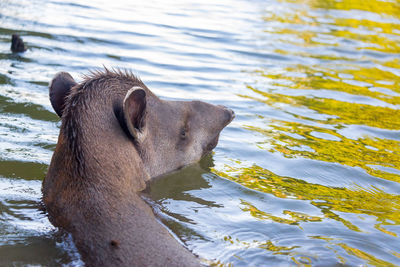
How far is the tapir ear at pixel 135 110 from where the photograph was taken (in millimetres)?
5133

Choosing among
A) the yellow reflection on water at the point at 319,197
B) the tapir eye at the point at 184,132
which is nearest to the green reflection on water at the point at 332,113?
the yellow reflection on water at the point at 319,197

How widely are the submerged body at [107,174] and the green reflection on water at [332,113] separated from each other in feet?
4.34

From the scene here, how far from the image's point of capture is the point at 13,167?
261 inches

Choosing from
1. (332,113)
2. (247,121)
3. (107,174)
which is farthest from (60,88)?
(332,113)

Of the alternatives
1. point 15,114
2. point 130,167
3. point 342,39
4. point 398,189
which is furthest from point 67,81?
point 342,39

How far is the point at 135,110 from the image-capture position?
538 cm

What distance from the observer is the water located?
554cm

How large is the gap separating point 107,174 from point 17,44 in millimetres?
6906

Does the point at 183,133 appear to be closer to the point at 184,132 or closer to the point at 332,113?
the point at 184,132

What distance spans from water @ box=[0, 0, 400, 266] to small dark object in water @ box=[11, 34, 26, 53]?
23 cm

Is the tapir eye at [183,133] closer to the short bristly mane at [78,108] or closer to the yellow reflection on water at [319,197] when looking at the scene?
the yellow reflection on water at [319,197]

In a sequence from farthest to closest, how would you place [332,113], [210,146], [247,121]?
[332,113] < [247,121] < [210,146]

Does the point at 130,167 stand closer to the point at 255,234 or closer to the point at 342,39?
the point at 255,234

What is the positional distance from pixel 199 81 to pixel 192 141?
4460 millimetres
